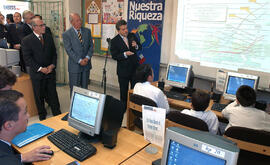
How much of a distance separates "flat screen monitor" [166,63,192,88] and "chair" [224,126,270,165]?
→ 4.66 feet

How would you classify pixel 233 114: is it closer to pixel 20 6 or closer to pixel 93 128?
pixel 93 128

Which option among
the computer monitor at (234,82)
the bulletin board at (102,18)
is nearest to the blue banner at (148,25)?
the bulletin board at (102,18)

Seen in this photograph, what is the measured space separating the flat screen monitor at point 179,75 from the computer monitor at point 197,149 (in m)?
2.18

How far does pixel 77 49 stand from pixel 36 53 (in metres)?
0.63

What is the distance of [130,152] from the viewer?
1541 millimetres

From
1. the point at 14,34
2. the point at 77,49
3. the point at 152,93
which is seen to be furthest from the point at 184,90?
the point at 14,34

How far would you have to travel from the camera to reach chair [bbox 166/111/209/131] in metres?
1.78

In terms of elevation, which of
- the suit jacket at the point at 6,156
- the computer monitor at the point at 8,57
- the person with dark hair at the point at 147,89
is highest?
the computer monitor at the point at 8,57

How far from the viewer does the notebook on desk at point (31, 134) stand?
5.30 feet

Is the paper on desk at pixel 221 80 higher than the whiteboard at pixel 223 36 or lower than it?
lower

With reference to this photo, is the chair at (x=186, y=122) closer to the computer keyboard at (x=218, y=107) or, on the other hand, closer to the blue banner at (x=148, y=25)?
the computer keyboard at (x=218, y=107)

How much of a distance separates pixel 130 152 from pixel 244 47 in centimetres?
258

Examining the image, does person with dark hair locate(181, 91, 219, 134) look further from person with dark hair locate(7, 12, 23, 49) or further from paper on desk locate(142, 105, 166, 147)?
person with dark hair locate(7, 12, 23, 49)

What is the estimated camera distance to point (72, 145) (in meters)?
1.56
